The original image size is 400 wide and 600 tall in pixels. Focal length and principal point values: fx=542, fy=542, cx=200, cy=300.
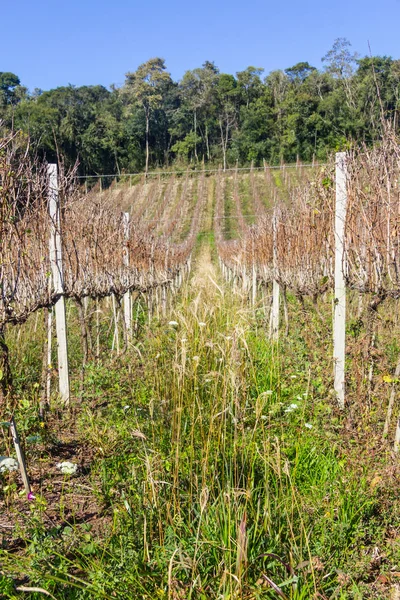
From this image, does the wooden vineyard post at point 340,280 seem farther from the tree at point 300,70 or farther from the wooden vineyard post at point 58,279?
the tree at point 300,70

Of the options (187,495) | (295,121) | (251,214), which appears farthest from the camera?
(295,121)

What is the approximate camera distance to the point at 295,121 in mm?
51281

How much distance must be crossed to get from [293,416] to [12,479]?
2.26 meters

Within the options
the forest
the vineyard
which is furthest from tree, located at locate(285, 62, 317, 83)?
the vineyard

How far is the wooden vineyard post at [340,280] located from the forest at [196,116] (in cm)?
3934

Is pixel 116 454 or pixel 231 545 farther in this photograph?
pixel 116 454

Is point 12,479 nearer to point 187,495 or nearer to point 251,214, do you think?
point 187,495

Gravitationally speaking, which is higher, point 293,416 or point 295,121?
point 295,121

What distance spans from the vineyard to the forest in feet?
126

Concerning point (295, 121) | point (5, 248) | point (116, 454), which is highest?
point (295, 121)

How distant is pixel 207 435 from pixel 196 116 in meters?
63.5

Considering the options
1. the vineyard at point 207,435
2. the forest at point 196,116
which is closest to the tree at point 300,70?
the forest at point 196,116

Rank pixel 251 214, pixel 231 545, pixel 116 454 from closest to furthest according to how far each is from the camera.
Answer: pixel 231 545 → pixel 116 454 → pixel 251 214

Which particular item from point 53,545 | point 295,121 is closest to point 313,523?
point 53,545
